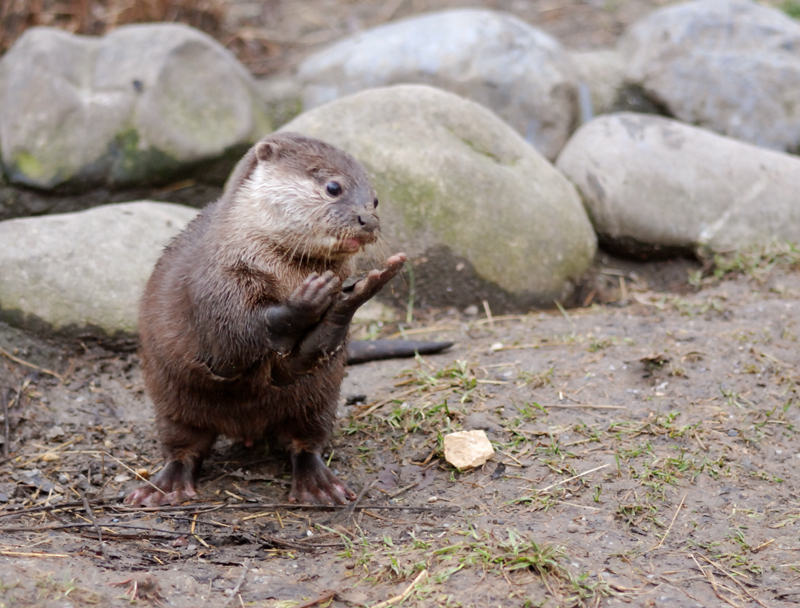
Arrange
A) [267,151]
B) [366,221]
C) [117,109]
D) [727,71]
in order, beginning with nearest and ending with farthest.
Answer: [366,221], [267,151], [117,109], [727,71]

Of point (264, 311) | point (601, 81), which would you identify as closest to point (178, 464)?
point (264, 311)

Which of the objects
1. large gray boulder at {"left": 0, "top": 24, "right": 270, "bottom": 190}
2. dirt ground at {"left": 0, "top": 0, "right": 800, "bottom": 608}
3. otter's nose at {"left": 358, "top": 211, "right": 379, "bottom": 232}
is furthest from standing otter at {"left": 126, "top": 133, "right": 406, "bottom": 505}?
large gray boulder at {"left": 0, "top": 24, "right": 270, "bottom": 190}

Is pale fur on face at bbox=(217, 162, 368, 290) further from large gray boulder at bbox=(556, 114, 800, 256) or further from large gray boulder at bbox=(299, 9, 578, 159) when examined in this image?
large gray boulder at bbox=(299, 9, 578, 159)

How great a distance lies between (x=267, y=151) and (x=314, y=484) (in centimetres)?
135

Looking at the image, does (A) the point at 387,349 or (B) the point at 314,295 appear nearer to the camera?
(B) the point at 314,295

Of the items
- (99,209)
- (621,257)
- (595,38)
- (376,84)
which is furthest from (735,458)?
(595,38)

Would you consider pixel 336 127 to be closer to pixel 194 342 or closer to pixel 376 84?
pixel 376 84

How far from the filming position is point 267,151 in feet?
10.4

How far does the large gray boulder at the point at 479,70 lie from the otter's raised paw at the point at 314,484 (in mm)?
3761

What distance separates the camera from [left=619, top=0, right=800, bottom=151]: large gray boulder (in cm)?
686

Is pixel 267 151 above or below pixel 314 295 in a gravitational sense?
above

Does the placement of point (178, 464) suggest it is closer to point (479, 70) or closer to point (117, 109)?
point (117, 109)

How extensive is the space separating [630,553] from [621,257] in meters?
3.43

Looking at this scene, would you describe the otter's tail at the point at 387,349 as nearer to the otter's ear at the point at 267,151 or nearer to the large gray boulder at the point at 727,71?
the otter's ear at the point at 267,151
